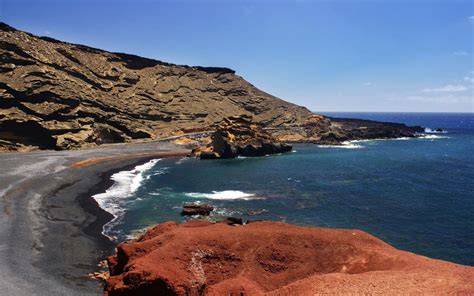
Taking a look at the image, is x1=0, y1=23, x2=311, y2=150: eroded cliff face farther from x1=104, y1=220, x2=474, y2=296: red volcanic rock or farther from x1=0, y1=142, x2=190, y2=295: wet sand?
x1=104, y1=220, x2=474, y2=296: red volcanic rock

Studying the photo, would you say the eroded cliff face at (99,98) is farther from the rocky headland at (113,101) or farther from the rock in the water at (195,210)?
the rock in the water at (195,210)

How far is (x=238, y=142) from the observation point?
276 ft

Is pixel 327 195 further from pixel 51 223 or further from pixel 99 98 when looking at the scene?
pixel 99 98

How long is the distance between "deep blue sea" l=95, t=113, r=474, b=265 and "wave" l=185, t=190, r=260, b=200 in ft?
0.38

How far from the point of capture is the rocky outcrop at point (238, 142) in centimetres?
8081

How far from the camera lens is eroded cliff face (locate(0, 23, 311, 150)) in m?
79.1

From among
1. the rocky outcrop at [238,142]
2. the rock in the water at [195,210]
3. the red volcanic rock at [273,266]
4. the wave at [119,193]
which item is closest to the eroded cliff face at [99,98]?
the rocky outcrop at [238,142]

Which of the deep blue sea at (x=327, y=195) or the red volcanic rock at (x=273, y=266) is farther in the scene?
the deep blue sea at (x=327, y=195)

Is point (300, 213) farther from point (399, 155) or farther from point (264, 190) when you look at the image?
point (399, 155)

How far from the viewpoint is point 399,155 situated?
82.9 metres

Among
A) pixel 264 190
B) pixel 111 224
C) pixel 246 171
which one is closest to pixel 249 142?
pixel 246 171

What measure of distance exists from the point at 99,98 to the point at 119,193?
55.2 m

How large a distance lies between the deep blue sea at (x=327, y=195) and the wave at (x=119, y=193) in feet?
0.35

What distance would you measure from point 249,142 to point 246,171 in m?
21.6
